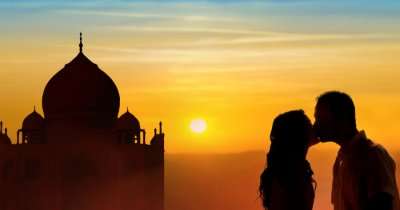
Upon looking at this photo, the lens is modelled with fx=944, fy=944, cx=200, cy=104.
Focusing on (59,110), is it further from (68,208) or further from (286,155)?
(286,155)

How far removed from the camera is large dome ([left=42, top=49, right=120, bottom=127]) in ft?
91.9

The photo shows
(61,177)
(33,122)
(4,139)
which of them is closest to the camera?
(61,177)

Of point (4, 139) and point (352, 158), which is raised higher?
point (4, 139)

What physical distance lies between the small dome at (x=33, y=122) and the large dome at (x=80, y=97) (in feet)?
3.74

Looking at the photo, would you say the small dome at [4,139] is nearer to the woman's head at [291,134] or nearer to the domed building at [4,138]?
the domed building at [4,138]

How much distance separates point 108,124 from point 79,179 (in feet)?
6.17

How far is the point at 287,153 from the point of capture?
14.3 feet

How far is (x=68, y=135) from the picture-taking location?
27812 millimetres

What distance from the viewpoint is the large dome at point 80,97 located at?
28.0m

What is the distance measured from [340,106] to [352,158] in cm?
24

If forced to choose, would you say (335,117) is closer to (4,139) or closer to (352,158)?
(352,158)

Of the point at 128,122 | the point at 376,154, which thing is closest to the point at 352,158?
the point at 376,154

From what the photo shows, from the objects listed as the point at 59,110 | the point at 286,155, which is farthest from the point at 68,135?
the point at 286,155

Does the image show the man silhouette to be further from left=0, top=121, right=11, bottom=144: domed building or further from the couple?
left=0, top=121, right=11, bottom=144: domed building
